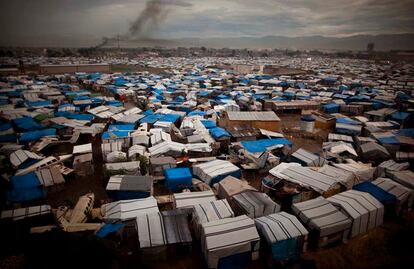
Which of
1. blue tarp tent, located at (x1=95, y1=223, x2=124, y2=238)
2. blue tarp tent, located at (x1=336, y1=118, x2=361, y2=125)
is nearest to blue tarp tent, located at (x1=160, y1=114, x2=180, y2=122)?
blue tarp tent, located at (x1=95, y1=223, x2=124, y2=238)

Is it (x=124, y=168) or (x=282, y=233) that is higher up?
(x=124, y=168)

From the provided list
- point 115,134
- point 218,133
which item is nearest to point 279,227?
point 218,133

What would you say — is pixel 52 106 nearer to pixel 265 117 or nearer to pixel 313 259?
pixel 265 117

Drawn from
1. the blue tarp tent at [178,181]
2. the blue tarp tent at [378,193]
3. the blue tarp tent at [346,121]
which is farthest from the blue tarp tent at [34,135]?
the blue tarp tent at [346,121]

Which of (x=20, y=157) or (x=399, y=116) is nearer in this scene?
(x=20, y=157)

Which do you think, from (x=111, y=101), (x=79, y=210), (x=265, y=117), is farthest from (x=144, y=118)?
(x=79, y=210)

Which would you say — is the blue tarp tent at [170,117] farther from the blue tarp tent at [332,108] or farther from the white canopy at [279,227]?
the blue tarp tent at [332,108]

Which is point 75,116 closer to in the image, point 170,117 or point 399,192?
point 170,117
